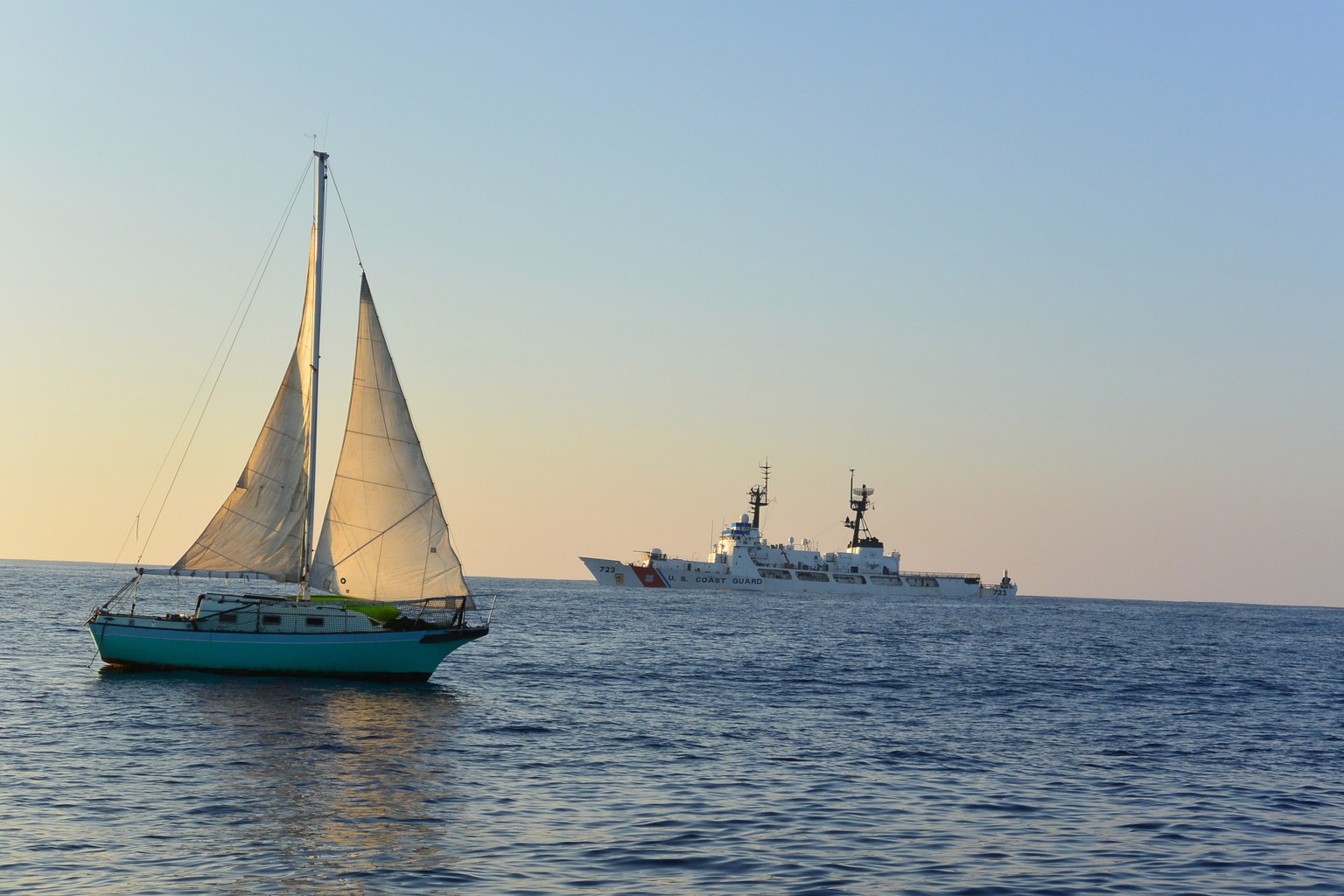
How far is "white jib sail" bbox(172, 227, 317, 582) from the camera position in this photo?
33.8 metres

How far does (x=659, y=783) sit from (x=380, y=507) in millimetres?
15402

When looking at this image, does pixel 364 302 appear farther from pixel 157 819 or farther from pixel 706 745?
pixel 157 819

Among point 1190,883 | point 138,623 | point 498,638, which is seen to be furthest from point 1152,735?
point 498,638

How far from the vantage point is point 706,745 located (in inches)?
982

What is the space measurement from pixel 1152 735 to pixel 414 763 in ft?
58.4

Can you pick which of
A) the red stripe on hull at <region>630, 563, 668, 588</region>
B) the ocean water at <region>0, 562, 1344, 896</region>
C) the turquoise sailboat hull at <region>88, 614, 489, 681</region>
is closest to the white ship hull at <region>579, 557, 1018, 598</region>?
the red stripe on hull at <region>630, 563, 668, 588</region>

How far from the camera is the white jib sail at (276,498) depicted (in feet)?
111

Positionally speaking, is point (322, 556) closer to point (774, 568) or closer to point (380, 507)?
point (380, 507)

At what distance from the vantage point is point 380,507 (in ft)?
109

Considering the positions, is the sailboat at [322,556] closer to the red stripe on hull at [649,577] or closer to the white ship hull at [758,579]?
the white ship hull at [758,579]

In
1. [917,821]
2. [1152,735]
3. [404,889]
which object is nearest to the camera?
[404,889]

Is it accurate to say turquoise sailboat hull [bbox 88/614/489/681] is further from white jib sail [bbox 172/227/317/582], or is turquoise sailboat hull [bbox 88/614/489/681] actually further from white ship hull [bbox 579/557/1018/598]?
white ship hull [bbox 579/557/1018/598]

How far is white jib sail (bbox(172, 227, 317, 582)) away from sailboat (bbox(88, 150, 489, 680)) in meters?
0.03

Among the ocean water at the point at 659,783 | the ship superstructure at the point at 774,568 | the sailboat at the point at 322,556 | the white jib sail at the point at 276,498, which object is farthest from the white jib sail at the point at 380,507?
the ship superstructure at the point at 774,568
